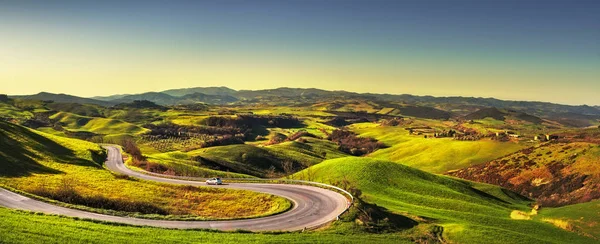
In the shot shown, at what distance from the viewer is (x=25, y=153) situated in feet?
277

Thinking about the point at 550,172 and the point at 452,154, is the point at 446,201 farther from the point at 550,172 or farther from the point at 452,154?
the point at 452,154

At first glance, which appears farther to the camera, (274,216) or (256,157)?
(256,157)

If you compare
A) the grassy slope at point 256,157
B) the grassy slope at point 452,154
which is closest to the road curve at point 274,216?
the grassy slope at point 256,157

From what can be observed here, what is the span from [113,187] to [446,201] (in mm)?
59793

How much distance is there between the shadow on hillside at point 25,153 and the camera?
69.5m

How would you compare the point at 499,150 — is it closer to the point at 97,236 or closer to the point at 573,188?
the point at 573,188

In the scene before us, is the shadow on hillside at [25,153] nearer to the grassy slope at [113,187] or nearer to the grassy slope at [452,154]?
the grassy slope at [113,187]

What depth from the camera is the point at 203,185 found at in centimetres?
7469

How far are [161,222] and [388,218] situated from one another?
2852 centimetres

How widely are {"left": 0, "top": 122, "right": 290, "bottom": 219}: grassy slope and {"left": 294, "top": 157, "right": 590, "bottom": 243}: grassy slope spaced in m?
21.3

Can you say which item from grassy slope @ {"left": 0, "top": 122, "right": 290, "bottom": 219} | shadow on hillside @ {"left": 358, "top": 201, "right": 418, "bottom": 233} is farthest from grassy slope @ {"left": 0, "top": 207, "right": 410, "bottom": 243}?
grassy slope @ {"left": 0, "top": 122, "right": 290, "bottom": 219}

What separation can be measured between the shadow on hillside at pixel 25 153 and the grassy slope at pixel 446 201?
5685 cm

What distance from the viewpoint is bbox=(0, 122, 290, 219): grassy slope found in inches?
2280

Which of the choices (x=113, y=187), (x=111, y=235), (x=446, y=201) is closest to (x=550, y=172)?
(x=446, y=201)
